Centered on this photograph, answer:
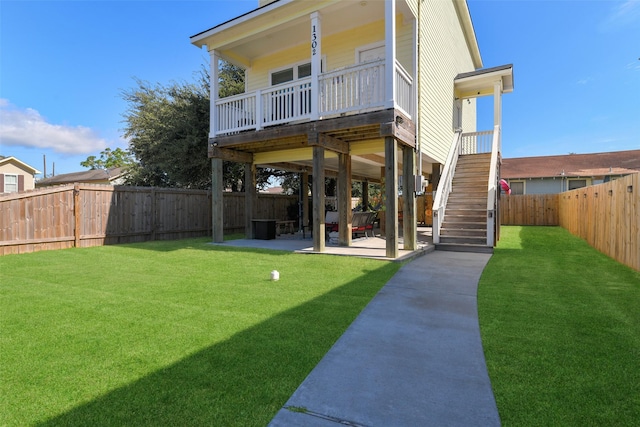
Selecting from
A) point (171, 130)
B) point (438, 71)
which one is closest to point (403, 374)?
point (438, 71)

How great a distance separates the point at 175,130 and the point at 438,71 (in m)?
11.9

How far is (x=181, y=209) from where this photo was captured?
12.3m

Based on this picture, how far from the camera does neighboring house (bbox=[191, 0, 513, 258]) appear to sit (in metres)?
7.53

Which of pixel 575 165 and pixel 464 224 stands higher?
pixel 575 165

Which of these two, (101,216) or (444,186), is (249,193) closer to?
(101,216)

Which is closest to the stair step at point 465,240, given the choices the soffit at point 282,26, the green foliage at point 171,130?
the soffit at point 282,26

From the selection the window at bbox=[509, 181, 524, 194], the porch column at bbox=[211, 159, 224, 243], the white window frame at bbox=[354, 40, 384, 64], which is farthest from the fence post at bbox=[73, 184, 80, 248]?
the window at bbox=[509, 181, 524, 194]

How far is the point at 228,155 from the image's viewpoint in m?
10.3

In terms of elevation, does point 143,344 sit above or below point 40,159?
below

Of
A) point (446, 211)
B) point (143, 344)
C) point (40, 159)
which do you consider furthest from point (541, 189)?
point (40, 159)

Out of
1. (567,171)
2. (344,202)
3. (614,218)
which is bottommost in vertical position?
(614,218)

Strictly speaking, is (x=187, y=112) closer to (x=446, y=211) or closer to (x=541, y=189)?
(x=446, y=211)

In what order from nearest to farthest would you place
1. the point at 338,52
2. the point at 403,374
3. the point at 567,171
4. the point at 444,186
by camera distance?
1. the point at 403,374
2. the point at 338,52
3. the point at 444,186
4. the point at 567,171

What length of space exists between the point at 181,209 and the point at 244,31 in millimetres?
6646
